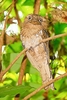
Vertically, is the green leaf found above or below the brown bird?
below

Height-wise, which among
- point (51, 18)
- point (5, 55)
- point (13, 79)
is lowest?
point (13, 79)

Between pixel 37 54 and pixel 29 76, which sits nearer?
pixel 37 54

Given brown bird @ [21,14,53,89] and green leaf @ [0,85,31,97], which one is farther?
brown bird @ [21,14,53,89]

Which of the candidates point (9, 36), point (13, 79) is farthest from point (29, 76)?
point (9, 36)

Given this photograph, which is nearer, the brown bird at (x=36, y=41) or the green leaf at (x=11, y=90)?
the green leaf at (x=11, y=90)

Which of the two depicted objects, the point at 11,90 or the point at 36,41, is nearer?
the point at 11,90

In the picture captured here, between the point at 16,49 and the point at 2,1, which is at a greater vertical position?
the point at 2,1

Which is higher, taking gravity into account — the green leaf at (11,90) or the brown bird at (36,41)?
the brown bird at (36,41)

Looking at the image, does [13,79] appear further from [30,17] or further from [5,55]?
[30,17]
